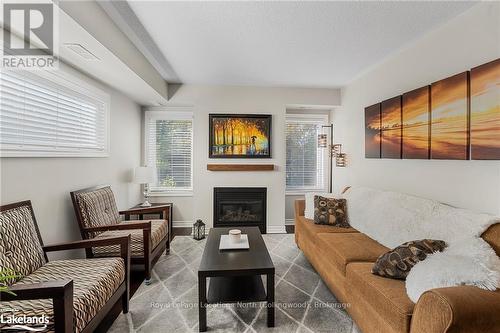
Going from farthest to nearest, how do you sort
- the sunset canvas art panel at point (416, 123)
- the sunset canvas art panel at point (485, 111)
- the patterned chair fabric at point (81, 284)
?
1. the sunset canvas art panel at point (416, 123)
2. the sunset canvas art panel at point (485, 111)
3. the patterned chair fabric at point (81, 284)

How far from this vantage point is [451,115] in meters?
2.12

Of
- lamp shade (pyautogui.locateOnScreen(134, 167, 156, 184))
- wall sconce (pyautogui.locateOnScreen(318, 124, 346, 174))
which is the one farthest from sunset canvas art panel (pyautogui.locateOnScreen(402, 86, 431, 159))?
lamp shade (pyautogui.locateOnScreen(134, 167, 156, 184))

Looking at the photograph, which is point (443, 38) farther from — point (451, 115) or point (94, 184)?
point (94, 184)

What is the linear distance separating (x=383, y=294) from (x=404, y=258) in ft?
1.12

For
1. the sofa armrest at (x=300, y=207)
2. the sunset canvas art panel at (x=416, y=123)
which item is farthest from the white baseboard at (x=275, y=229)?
the sunset canvas art panel at (x=416, y=123)

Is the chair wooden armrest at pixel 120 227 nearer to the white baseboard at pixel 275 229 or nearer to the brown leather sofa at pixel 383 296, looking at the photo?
the brown leather sofa at pixel 383 296

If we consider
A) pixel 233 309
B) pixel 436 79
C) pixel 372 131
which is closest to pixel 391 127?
pixel 372 131

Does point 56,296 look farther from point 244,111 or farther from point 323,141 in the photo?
point 323,141

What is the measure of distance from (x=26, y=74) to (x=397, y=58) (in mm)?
3844

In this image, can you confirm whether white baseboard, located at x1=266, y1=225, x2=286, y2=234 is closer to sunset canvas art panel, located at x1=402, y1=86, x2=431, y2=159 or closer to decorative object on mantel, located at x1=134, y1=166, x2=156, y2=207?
decorative object on mantel, located at x1=134, y1=166, x2=156, y2=207

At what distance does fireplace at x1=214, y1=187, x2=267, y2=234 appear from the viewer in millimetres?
4359

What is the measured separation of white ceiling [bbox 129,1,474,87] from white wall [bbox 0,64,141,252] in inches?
48.5

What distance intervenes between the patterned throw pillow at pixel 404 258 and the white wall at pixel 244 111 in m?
2.75

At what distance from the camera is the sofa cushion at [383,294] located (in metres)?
1.34
